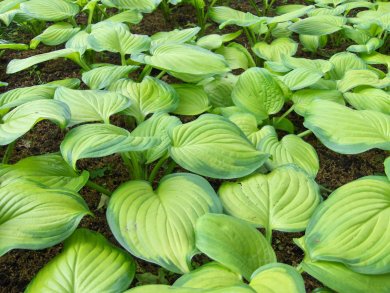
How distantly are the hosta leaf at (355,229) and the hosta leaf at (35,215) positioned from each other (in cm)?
52

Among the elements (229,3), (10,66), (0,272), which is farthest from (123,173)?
(229,3)

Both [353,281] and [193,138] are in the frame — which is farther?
[193,138]

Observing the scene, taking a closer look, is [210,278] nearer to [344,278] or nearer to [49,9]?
[344,278]

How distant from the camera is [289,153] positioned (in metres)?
1.18

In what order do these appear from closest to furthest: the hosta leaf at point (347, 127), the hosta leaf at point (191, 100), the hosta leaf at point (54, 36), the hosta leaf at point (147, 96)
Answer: the hosta leaf at point (347, 127)
the hosta leaf at point (147, 96)
the hosta leaf at point (191, 100)
the hosta leaf at point (54, 36)

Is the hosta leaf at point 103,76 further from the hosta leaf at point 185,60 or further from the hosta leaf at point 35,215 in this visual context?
the hosta leaf at point 35,215

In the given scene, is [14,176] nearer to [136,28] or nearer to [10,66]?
[10,66]

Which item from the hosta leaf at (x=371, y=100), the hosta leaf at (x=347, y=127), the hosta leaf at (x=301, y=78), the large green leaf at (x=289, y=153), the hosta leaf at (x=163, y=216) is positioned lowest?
the large green leaf at (x=289, y=153)

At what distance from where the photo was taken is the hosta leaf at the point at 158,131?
110 centimetres

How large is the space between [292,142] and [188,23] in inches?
48.5

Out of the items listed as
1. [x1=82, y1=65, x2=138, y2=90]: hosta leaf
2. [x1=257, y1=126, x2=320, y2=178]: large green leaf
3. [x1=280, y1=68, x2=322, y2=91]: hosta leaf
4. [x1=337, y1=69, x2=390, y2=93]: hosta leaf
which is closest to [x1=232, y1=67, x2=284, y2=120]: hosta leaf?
[x1=280, y1=68, x2=322, y2=91]: hosta leaf

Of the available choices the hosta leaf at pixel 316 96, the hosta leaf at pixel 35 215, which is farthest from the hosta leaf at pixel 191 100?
the hosta leaf at pixel 35 215

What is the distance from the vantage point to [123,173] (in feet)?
4.23

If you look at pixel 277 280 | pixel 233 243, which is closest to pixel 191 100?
pixel 233 243
